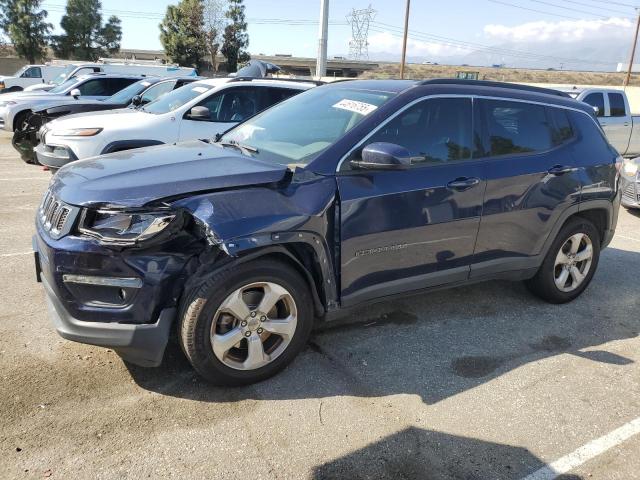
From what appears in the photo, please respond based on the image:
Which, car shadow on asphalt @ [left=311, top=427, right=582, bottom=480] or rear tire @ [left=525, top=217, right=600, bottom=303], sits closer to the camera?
car shadow on asphalt @ [left=311, top=427, right=582, bottom=480]

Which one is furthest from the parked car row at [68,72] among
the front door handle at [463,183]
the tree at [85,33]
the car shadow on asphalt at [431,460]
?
the tree at [85,33]

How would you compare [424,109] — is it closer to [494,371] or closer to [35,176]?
[494,371]

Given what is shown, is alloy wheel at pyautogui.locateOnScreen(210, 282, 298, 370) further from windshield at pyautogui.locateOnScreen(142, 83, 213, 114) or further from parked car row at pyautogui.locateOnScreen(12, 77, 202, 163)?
parked car row at pyautogui.locateOnScreen(12, 77, 202, 163)

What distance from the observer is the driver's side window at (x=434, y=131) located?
143 inches

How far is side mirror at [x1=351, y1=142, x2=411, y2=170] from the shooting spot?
3.27 m

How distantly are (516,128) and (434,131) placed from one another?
84cm

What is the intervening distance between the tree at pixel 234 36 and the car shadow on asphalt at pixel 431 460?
164 ft

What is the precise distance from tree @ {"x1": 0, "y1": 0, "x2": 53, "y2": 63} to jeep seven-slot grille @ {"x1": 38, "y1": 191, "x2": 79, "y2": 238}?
182ft

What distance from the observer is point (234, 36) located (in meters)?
48.6

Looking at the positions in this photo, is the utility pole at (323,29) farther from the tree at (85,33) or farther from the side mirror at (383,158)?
the tree at (85,33)

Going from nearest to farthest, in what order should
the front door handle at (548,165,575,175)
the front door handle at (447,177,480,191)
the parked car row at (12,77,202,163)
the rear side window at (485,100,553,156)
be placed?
the front door handle at (447,177,480,191) < the rear side window at (485,100,553,156) < the front door handle at (548,165,575,175) < the parked car row at (12,77,202,163)

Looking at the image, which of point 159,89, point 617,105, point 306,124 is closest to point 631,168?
point 617,105

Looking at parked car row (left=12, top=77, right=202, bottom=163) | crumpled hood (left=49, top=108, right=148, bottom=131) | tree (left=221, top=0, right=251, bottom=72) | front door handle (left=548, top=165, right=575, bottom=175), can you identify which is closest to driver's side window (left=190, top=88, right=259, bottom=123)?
crumpled hood (left=49, top=108, right=148, bottom=131)

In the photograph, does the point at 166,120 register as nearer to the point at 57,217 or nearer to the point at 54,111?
the point at 54,111
